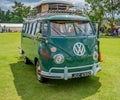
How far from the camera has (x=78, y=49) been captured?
7535mm

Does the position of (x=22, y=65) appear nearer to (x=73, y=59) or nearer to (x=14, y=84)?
(x=14, y=84)

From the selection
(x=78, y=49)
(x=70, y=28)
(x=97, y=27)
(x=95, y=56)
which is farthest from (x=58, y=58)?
(x=97, y=27)

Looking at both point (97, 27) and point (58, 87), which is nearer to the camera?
point (58, 87)

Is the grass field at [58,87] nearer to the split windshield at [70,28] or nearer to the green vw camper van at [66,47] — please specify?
the green vw camper van at [66,47]

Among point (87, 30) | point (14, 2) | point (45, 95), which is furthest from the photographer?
point (14, 2)

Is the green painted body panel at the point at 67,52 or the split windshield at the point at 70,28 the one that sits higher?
the split windshield at the point at 70,28

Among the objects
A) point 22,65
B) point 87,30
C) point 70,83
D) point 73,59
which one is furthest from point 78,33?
point 22,65

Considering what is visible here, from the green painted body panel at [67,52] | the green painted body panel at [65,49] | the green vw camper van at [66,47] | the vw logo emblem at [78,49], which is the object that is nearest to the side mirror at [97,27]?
the green vw camper van at [66,47]

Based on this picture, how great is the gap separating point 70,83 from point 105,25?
148 ft

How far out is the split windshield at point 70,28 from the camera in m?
7.79

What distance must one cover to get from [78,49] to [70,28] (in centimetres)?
85

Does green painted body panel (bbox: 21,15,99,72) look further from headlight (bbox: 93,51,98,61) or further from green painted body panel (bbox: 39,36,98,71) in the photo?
headlight (bbox: 93,51,98,61)

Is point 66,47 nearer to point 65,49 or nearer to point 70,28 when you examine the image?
point 65,49

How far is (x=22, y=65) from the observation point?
11383mm
